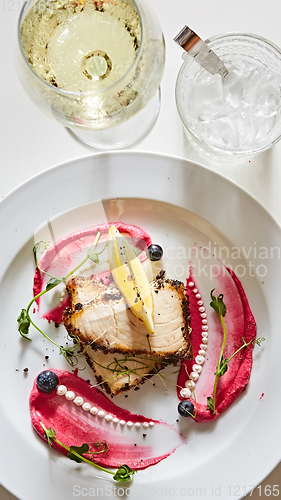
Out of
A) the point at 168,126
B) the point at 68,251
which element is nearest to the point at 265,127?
the point at 168,126

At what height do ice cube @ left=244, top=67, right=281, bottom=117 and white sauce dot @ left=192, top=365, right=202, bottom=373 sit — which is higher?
ice cube @ left=244, top=67, right=281, bottom=117

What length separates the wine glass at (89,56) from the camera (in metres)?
1.13

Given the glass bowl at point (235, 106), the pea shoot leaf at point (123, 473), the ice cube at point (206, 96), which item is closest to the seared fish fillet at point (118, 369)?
the pea shoot leaf at point (123, 473)

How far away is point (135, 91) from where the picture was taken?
1.16 m

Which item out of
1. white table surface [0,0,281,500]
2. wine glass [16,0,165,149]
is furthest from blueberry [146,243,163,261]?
wine glass [16,0,165,149]

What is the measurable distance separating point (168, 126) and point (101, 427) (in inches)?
46.2

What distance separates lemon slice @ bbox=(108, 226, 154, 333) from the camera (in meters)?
1.43

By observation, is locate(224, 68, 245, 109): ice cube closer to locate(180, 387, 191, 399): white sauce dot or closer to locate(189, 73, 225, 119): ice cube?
locate(189, 73, 225, 119): ice cube

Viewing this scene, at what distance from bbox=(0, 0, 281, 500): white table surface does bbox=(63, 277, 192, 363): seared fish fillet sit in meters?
0.50

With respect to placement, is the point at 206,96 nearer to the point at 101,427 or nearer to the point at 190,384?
the point at 190,384

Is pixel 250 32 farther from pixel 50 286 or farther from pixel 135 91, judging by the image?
pixel 50 286

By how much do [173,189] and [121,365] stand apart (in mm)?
681

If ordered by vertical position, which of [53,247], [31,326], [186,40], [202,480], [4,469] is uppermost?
[186,40]

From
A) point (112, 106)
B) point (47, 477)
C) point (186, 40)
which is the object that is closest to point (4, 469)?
point (47, 477)
